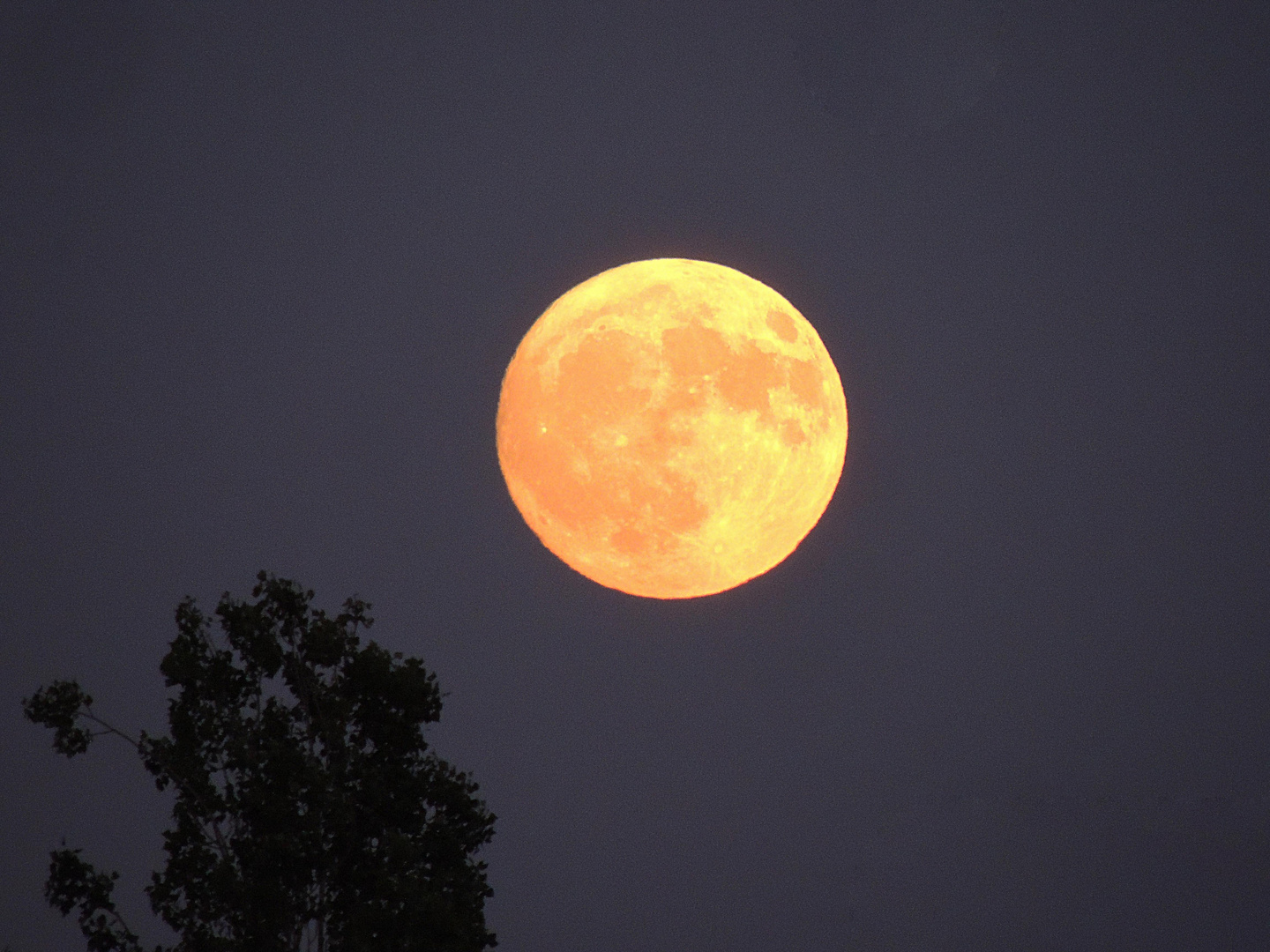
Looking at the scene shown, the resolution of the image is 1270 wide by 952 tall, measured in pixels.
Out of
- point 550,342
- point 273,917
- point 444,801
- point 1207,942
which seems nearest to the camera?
point 273,917

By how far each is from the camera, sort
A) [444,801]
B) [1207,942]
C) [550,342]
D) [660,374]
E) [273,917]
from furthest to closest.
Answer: [1207,942] → [550,342] → [660,374] → [444,801] → [273,917]

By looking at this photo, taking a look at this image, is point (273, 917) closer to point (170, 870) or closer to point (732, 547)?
point (170, 870)

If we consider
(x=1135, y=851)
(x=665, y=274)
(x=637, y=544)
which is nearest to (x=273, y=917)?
(x=637, y=544)

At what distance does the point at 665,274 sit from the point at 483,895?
10832 mm

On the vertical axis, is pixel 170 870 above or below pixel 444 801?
below

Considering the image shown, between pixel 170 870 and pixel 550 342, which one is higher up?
pixel 550 342

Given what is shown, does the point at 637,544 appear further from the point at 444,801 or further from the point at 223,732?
the point at 223,732

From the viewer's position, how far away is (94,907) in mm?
15148

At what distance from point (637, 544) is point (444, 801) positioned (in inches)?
206

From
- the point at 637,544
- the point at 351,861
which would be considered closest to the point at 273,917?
the point at 351,861

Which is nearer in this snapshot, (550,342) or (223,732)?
(223,732)

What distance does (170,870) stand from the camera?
1548 cm

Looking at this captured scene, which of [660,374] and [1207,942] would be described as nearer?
[660,374]

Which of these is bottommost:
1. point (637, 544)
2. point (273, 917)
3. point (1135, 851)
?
point (273, 917)
